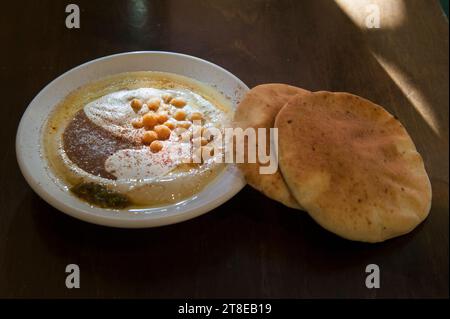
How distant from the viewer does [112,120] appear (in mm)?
1617

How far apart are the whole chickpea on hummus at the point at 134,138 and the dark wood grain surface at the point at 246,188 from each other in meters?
0.11

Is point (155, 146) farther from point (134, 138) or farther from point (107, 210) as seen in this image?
point (107, 210)

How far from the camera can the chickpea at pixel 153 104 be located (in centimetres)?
167

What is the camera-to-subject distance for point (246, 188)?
4.93 ft

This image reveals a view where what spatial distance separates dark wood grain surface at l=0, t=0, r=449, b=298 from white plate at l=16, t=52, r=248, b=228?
80 millimetres

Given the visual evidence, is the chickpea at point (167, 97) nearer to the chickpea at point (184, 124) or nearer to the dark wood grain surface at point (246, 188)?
the chickpea at point (184, 124)

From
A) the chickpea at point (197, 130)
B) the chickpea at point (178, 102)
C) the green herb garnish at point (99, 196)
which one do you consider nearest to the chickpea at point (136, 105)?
the chickpea at point (178, 102)

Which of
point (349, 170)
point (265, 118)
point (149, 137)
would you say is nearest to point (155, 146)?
point (149, 137)

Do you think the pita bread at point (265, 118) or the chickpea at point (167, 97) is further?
the chickpea at point (167, 97)

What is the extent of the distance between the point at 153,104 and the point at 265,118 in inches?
17.6

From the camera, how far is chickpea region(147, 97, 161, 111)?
5.47 feet
